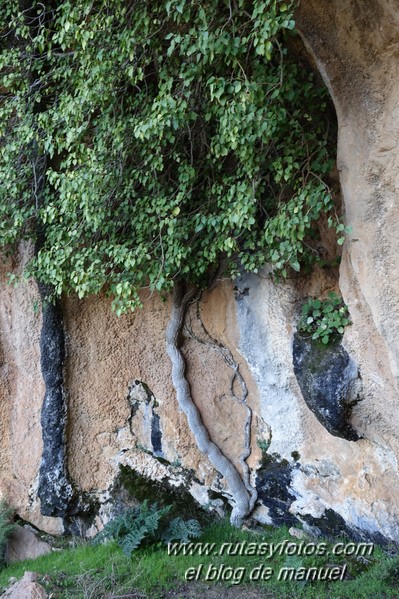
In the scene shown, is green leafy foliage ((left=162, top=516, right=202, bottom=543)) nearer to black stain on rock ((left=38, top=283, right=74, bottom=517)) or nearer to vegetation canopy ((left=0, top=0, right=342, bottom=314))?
black stain on rock ((left=38, top=283, right=74, bottom=517))

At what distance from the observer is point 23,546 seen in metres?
5.67

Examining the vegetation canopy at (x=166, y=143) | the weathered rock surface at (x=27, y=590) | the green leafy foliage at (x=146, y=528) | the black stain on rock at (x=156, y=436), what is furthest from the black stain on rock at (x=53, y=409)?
the weathered rock surface at (x=27, y=590)

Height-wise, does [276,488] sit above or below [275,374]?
below

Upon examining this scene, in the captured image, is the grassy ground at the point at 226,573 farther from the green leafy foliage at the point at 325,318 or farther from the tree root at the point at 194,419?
the green leafy foliage at the point at 325,318

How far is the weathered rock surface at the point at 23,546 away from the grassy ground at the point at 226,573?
573mm

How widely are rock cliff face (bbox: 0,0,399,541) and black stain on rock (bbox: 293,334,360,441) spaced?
0.7 inches

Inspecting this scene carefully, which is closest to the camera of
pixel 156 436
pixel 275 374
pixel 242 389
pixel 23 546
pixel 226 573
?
pixel 226 573

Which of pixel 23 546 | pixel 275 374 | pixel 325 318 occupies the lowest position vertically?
pixel 23 546

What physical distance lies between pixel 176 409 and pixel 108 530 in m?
1.47

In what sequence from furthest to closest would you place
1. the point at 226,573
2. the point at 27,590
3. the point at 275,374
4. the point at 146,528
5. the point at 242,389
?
the point at 242,389, the point at 275,374, the point at 146,528, the point at 226,573, the point at 27,590

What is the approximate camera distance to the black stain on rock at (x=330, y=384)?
4.16 m

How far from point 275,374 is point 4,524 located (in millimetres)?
3568

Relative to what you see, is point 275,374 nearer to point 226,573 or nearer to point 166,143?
point 226,573

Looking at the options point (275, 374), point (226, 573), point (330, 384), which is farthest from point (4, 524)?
point (330, 384)
